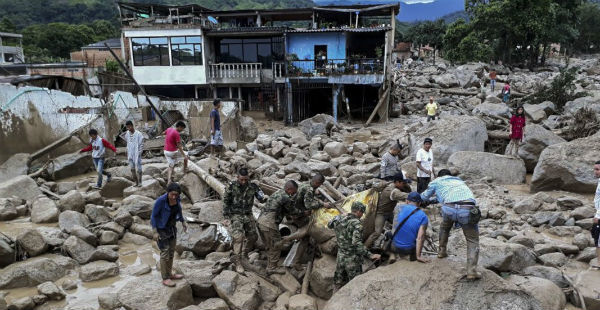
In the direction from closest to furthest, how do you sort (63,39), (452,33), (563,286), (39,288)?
1. (563,286)
2. (39,288)
3. (452,33)
4. (63,39)

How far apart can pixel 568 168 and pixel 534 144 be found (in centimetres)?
216

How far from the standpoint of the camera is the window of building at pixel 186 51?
22312 mm

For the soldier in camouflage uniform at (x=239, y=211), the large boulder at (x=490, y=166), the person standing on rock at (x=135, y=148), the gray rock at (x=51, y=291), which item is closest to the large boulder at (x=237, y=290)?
the soldier in camouflage uniform at (x=239, y=211)

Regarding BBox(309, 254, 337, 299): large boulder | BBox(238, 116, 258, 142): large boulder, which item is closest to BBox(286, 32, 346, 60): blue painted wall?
BBox(238, 116, 258, 142): large boulder

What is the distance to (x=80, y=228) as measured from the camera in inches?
300

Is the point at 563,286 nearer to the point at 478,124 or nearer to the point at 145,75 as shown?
the point at 478,124

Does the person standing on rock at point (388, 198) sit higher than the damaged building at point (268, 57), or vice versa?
the damaged building at point (268, 57)

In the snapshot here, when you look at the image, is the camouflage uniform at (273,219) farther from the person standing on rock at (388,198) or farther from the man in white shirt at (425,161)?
the man in white shirt at (425,161)

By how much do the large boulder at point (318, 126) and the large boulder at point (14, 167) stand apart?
9.93 metres

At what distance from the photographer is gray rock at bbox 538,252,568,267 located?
6.44 meters

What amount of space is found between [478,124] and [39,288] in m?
11.5

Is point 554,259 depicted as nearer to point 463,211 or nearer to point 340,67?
point 463,211

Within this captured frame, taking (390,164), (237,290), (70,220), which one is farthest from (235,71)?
(237,290)

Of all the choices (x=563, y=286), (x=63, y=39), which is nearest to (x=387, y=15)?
(x=563, y=286)
